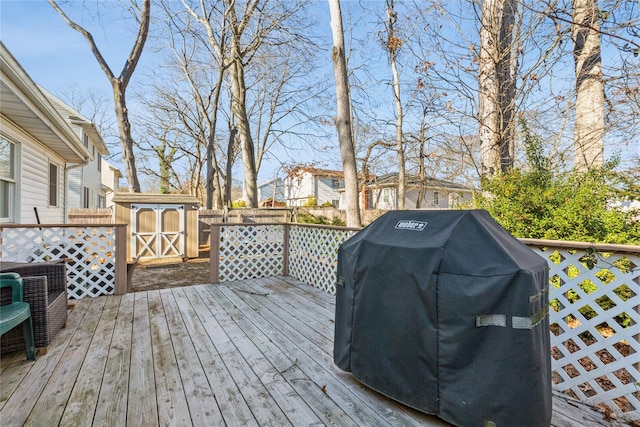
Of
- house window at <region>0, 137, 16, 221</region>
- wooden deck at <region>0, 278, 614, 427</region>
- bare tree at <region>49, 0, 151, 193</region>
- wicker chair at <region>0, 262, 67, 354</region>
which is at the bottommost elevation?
wooden deck at <region>0, 278, 614, 427</region>

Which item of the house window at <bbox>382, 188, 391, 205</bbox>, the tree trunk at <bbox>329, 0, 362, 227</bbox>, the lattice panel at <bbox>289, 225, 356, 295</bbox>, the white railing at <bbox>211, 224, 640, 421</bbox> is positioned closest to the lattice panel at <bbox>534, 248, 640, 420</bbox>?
the white railing at <bbox>211, 224, 640, 421</bbox>

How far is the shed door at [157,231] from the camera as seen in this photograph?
8.45 meters

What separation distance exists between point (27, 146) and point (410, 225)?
22.9 ft

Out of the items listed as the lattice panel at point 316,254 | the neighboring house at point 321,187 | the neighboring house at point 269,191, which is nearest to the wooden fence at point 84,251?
the lattice panel at point 316,254

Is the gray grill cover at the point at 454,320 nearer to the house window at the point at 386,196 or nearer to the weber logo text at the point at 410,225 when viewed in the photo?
the weber logo text at the point at 410,225

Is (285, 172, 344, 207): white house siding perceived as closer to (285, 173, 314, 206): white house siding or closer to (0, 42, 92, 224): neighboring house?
(285, 173, 314, 206): white house siding

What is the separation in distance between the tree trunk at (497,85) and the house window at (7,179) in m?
7.45

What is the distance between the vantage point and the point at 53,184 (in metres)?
7.71

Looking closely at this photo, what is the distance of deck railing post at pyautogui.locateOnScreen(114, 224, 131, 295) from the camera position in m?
4.50

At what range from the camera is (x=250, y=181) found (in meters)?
11.9

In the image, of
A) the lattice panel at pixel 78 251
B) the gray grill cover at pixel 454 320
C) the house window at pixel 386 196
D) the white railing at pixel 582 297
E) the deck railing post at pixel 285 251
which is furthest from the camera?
the house window at pixel 386 196

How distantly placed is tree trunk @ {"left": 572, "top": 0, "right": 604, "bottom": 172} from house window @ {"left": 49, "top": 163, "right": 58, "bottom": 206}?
10.4 metres

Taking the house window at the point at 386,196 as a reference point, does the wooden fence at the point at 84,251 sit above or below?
below

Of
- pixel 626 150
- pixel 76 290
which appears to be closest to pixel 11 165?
pixel 76 290
